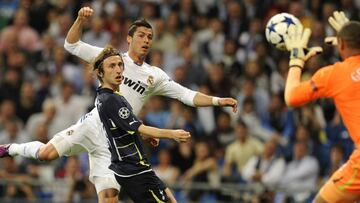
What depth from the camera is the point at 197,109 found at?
17.8 meters

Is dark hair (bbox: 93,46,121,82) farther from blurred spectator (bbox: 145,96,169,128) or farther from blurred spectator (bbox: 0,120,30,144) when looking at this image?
blurred spectator (bbox: 0,120,30,144)

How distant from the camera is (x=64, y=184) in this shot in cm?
1631

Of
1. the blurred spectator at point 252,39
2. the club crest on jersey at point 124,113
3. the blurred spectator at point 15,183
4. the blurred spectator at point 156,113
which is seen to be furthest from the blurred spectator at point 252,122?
the club crest on jersey at point 124,113

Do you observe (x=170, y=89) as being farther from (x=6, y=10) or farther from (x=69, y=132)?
(x=6, y=10)

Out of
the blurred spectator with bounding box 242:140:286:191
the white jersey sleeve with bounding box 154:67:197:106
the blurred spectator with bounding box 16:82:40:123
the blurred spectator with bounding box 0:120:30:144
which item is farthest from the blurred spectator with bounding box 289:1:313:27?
the white jersey sleeve with bounding box 154:67:197:106

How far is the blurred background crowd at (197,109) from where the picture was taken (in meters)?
16.2

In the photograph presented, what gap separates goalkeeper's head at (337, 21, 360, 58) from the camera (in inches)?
373

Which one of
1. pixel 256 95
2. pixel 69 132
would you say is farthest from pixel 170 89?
pixel 256 95

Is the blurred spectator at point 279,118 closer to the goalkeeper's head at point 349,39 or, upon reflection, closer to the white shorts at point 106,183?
the white shorts at point 106,183

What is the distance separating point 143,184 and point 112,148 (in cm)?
49

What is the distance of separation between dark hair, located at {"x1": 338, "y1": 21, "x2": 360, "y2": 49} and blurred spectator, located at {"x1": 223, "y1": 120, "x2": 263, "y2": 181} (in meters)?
7.24

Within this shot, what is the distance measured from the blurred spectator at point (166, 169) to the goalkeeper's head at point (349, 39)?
7.22 meters

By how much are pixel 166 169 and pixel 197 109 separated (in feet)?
5.36

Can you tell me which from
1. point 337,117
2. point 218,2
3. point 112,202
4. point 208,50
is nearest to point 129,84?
point 112,202
